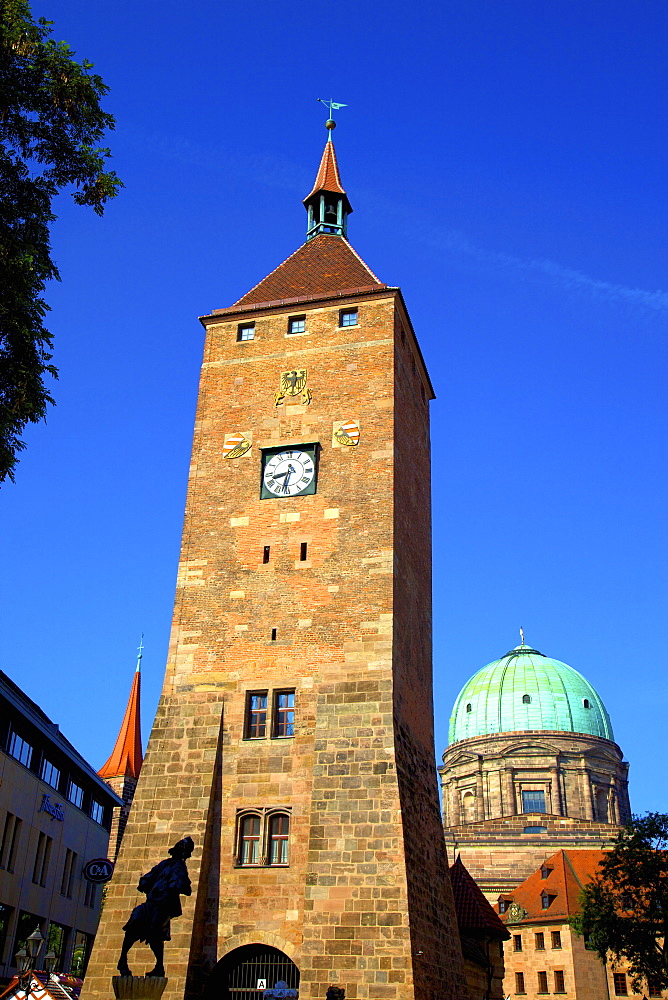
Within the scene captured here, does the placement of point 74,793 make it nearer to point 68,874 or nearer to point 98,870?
point 68,874

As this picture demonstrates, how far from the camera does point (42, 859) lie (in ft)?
133

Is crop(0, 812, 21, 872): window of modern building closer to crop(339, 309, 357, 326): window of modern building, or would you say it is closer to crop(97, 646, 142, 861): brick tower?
crop(339, 309, 357, 326): window of modern building

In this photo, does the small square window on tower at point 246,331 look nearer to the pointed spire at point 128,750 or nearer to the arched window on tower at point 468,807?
the pointed spire at point 128,750

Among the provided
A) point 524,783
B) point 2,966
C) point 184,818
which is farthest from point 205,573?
point 524,783

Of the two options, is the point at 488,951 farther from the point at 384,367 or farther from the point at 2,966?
the point at 384,367

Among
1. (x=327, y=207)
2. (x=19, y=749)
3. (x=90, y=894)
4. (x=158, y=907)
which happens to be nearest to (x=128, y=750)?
(x=90, y=894)

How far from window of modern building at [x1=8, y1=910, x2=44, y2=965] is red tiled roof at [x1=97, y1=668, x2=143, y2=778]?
82.7 ft

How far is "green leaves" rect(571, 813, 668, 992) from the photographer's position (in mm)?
42094

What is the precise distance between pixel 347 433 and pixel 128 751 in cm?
4229

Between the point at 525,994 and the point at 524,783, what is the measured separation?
56.3ft

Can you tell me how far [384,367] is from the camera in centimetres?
3225

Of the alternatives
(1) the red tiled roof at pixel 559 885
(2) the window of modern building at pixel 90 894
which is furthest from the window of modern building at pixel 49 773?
(1) the red tiled roof at pixel 559 885

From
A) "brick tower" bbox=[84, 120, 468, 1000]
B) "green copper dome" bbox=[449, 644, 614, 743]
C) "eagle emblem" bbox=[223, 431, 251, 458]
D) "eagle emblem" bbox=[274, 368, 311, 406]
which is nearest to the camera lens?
"brick tower" bbox=[84, 120, 468, 1000]

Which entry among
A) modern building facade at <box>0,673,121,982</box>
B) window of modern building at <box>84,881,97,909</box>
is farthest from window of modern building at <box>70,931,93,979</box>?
window of modern building at <box>84,881,97,909</box>
